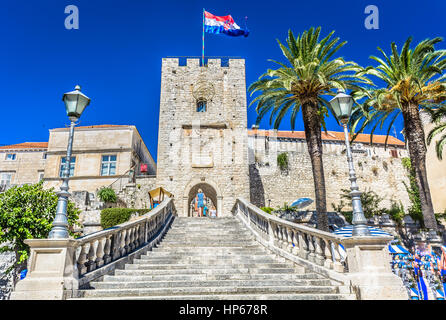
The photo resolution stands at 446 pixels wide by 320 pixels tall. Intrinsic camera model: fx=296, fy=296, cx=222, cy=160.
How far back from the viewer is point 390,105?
14.4 m

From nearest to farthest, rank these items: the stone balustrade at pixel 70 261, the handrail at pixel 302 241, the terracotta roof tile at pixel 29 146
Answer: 1. the stone balustrade at pixel 70 261
2. the handrail at pixel 302 241
3. the terracotta roof tile at pixel 29 146

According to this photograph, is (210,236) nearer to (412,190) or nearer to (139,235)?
(139,235)

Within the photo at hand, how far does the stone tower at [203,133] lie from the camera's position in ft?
66.4

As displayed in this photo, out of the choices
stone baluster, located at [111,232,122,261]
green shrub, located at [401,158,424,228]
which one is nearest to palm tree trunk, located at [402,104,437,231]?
green shrub, located at [401,158,424,228]

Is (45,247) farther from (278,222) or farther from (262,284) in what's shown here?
(278,222)

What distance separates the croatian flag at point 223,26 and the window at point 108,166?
→ 13846mm

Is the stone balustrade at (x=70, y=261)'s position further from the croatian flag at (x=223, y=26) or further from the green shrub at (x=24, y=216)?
the croatian flag at (x=223, y=26)

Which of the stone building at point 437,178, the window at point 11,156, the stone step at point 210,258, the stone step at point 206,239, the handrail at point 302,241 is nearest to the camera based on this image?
the handrail at point 302,241

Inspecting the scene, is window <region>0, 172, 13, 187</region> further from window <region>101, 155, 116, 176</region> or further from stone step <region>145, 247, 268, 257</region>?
stone step <region>145, 247, 268, 257</region>

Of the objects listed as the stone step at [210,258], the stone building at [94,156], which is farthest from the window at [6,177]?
the stone step at [210,258]

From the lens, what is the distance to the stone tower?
797 inches

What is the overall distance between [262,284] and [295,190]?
68.2ft

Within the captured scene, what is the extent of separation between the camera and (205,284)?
5.98 metres
